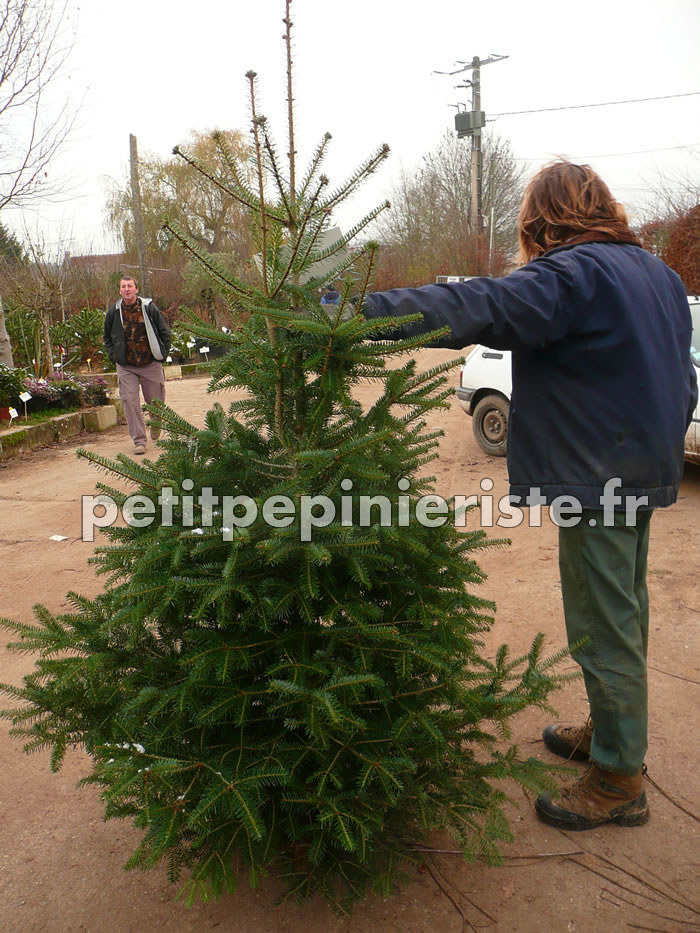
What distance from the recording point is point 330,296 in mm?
1969

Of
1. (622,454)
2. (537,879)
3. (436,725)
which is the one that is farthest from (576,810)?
(622,454)

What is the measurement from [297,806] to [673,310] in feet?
6.16

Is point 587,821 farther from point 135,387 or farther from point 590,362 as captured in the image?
point 135,387

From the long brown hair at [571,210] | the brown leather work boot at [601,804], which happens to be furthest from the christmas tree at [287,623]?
the long brown hair at [571,210]

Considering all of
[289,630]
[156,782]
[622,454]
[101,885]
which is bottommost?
[101,885]

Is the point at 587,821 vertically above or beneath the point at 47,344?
beneath

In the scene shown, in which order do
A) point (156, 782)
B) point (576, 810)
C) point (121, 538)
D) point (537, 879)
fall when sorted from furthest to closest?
point (576, 810)
point (537, 879)
point (121, 538)
point (156, 782)

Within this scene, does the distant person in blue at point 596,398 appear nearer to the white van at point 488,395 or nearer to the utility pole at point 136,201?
the white van at point 488,395

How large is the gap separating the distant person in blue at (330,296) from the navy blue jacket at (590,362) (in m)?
0.25

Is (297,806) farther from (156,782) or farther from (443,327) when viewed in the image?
(443,327)

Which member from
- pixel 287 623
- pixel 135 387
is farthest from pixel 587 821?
pixel 135 387

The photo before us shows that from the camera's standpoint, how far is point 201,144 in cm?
2091

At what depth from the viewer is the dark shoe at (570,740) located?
2.87m

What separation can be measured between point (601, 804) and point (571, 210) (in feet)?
6.68
